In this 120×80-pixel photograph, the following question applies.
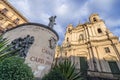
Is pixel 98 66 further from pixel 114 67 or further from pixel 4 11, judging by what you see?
pixel 4 11

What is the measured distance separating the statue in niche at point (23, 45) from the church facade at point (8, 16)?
46.0 ft

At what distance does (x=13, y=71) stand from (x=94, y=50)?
17.2 m

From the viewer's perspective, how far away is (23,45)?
661cm

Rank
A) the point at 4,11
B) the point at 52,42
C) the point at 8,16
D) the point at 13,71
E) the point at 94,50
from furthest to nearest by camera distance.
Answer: the point at 8,16 < the point at 4,11 < the point at 94,50 < the point at 52,42 < the point at 13,71

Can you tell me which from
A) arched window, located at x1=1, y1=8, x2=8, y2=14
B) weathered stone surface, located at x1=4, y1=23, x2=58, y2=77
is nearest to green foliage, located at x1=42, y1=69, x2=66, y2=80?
weathered stone surface, located at x1=4, y1=23, x2=58, y2=77

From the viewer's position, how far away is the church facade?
19691 millimetres

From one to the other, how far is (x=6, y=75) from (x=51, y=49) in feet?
14.3

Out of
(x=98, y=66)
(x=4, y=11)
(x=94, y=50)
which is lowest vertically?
(x=98, y=66)

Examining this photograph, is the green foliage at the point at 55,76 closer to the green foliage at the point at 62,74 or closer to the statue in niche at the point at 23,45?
the green foliage at the point at 62,74

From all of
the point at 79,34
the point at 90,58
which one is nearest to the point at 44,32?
the point at 90,58

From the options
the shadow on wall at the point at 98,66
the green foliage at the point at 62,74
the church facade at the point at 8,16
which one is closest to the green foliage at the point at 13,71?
the green foliage at the point at 62,74

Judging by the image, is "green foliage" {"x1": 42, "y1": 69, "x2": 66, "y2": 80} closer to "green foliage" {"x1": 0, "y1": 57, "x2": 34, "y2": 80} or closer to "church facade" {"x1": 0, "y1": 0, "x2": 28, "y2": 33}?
"green foliage" {"x1": 0, "y1": 57, "x2": 34, "y2": 80}

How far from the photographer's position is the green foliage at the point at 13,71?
12.2 feet

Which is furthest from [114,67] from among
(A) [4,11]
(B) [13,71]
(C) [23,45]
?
(A) [4,11]
